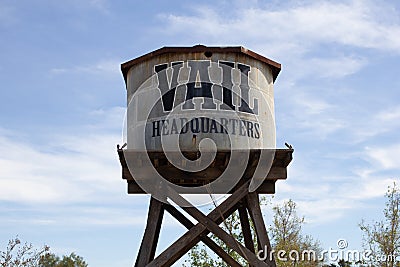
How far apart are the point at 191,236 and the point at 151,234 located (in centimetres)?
68

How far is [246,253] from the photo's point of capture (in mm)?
10625

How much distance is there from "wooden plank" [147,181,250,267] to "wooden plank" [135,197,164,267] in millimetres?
337

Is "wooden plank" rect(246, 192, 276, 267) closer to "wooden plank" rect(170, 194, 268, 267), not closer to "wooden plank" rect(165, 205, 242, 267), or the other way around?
"wooden plank" rect(170, 194, 268, 267)

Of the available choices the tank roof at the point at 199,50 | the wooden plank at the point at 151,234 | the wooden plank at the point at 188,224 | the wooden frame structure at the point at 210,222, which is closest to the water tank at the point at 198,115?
the tank roof at the point at 199,50

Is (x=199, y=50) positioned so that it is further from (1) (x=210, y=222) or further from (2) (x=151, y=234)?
(2) (x=151, y=234)

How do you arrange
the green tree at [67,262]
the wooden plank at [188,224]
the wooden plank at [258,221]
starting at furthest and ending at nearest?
1. the green tree at [67,262]
2. the wooden plank at [188,224]
3. the wooden plank at [258,221]

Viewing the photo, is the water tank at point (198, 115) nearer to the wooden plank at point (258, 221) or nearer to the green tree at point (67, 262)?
the wooden plank at point (258, 221)

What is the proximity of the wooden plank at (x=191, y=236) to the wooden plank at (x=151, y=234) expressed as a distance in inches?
13.3

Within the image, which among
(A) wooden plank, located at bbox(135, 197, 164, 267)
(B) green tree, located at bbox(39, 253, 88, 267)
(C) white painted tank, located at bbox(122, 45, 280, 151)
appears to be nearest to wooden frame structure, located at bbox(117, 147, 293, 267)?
(A) wooden plank, located at bbox(135, 197, 164, 267)

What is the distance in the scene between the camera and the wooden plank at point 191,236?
10586 millimetres

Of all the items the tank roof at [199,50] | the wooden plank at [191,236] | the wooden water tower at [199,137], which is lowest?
the wooden plank at [191,236]

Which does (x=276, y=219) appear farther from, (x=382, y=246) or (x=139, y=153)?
(x=139, y=153)

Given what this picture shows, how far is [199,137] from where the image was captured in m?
10.5

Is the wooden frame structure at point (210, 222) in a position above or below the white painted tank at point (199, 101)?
below
